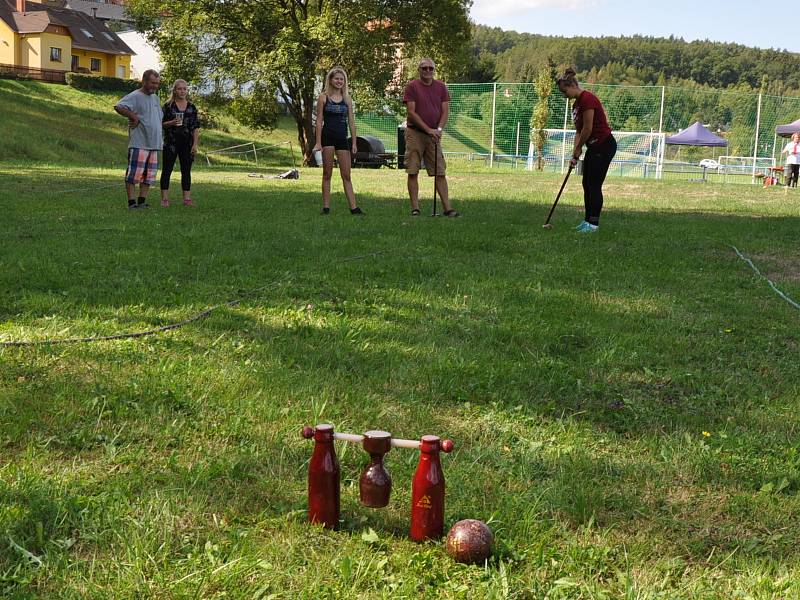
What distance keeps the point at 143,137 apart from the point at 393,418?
8039mm

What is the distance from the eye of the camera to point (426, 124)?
31.6 feet

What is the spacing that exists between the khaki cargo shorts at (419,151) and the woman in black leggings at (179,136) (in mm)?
2808

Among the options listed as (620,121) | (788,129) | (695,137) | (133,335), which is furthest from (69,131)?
(695,137)

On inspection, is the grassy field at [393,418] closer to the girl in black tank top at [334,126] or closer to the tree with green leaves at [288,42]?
the girl in black tank top at [334,126]

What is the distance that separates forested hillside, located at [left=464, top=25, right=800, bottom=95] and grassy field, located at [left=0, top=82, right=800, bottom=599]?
91.9 metres

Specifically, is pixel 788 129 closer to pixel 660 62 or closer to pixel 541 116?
pixel 541 116

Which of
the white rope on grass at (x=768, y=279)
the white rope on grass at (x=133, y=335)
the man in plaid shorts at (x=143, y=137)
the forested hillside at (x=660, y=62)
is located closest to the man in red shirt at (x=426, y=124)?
the man in plaid shorts at (x=143, y=137)

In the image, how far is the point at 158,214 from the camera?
30.3ft

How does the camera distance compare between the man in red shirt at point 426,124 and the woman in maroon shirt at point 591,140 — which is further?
the man in red shirt at point 426,124

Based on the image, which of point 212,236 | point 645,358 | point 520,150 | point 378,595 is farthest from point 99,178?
point 520,150

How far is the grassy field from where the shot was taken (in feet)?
6.88

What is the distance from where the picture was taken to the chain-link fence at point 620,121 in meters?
32.0

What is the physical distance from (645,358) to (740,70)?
4401 inches

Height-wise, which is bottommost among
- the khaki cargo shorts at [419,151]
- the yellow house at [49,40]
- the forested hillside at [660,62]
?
the khaki cargo shorts at [419,151]
